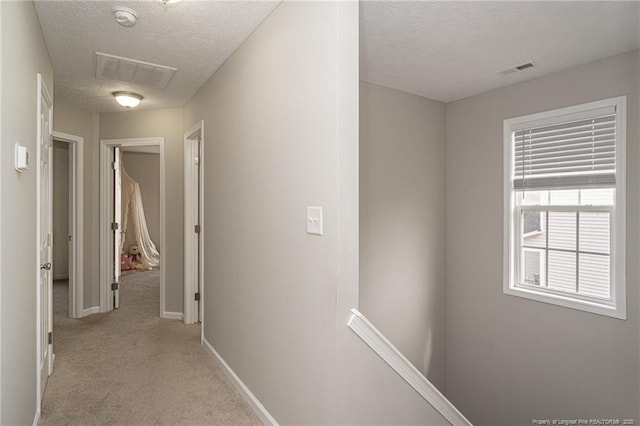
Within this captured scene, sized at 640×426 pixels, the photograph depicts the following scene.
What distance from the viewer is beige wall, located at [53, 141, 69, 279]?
21.5 ft

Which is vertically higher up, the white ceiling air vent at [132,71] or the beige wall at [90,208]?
the white ceiling air vent at [132,71]

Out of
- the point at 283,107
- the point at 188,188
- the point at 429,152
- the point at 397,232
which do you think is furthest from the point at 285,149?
the point at 188,188

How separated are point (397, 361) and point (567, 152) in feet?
7.80

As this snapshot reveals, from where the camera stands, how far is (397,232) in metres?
3.66

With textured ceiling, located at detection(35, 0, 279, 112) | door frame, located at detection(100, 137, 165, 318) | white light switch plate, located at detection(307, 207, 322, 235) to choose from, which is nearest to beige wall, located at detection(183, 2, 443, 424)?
white light switch plate, located at detection(307, 207, 322, 235)

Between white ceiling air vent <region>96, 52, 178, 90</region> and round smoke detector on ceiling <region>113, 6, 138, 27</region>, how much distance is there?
75 cm

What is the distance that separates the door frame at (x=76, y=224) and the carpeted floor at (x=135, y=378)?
0.24 m

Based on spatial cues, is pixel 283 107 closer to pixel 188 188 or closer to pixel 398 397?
pixel 398 397

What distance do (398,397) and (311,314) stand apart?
60 cm

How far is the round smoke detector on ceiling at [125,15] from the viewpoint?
7.50ft

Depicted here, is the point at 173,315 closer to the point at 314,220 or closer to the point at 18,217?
the point at 18,217

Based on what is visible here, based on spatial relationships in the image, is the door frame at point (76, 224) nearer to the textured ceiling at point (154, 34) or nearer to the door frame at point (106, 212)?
the door frame at point (106, 212)

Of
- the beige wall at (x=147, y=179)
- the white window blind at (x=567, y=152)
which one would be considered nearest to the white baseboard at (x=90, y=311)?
the beige wall at (x=147, y=179)

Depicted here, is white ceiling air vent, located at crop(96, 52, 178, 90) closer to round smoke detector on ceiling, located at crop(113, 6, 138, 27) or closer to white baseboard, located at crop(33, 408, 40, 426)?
round smoke detector on ceiling, located at crop(113, 6, 138, 27)
